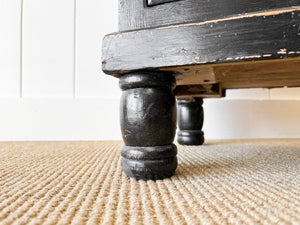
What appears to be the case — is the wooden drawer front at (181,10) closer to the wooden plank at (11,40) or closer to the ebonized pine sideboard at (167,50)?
the ebonized pine sideboard at (167,50)

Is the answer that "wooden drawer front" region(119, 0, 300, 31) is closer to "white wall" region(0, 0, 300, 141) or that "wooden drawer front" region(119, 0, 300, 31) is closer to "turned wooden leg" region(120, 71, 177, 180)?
"turned wooden leg" region(120, 71, 177, 180)

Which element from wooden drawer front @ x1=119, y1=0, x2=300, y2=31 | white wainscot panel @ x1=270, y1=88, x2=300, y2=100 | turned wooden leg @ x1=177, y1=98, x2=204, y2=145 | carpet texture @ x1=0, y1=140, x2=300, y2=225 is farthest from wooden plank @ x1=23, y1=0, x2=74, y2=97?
white wainscot panel @ x1=270, y1=88, x2=300, y2=100

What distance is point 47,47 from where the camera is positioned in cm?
129

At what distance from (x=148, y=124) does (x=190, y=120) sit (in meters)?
0.56

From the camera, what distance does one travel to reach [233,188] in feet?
1.17

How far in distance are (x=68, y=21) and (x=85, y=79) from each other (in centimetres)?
32

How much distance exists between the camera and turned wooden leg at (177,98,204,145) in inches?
36.4

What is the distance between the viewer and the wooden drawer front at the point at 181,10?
0.34 metres

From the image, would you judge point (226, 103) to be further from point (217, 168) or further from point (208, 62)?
point (208, 62)

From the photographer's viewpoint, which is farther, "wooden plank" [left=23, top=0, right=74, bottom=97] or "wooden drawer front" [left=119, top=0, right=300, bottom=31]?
"wooden plank" [left=23, top=0, right=74, bottom=97]

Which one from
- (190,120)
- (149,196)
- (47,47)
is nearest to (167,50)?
(149,196)

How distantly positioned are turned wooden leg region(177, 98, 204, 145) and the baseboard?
0.38 meters

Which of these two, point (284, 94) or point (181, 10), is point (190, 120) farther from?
point (284, 94)

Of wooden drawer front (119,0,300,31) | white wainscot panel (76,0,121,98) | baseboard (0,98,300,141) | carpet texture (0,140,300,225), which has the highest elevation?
white wainscot panel (76,0,121,98)
